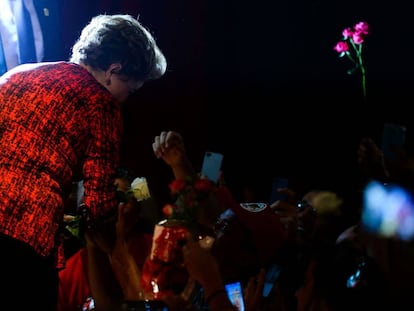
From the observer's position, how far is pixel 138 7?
3680 mm

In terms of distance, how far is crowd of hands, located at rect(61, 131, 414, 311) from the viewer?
2.05 m

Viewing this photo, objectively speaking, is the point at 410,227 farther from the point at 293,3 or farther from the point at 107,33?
the point at 293,3

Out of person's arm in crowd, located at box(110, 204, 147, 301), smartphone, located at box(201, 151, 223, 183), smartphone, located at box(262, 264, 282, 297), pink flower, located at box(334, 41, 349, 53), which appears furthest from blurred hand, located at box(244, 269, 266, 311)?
pink flower, located at box(334, 41, 349, 53)

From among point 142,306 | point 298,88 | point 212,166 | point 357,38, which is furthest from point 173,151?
point 357,38

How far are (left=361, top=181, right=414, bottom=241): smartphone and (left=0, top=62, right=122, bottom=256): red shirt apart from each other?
4.11ft

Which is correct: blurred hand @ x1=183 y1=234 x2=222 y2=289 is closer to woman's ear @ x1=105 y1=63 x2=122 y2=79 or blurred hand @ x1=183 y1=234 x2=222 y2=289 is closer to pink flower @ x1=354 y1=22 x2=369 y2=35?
woman's ear @ x1=105 y1=63 x2=122 y2=79

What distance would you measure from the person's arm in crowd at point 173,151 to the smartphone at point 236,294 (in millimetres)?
529

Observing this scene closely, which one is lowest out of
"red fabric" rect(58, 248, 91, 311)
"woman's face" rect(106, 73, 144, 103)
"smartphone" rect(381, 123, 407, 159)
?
"red fabric" rect(58, 248, 91, 311)

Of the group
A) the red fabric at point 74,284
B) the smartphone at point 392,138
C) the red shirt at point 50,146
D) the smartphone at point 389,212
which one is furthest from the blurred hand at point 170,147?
the smartphone at point 392,138

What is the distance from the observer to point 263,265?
270 cm

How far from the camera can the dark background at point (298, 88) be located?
15.6 ft

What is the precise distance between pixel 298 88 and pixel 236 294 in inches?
106

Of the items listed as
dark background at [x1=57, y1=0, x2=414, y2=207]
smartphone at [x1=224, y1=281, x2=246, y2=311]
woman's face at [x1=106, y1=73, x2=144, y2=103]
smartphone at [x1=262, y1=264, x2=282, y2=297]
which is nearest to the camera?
woman's face at [x1=106, y1=73, x2=144, y2=103]

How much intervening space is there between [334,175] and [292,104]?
601 millimetres
